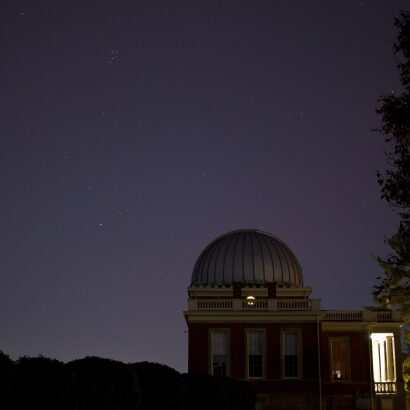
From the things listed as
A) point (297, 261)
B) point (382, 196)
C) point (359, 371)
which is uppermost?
point (297, 261)

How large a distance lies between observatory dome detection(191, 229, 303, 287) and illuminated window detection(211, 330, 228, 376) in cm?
723

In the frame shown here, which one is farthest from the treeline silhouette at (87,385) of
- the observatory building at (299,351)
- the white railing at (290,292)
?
the white railing at (290,292)

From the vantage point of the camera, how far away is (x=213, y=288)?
50.0m

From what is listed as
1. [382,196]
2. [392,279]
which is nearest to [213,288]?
[392,279]

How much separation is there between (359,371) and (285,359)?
15.1 feet

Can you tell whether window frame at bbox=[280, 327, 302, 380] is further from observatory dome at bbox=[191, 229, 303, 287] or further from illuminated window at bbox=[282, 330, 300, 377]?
observatory dome at bbox=[191, 229, 303, 287]

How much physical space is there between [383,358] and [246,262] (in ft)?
35.4

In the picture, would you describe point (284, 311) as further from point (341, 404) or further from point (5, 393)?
point (5, 393)

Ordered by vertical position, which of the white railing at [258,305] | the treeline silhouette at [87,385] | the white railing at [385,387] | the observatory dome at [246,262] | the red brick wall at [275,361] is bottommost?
the treeline silhouette at [87,385]

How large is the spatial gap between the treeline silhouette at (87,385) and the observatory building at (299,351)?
17.1 metres

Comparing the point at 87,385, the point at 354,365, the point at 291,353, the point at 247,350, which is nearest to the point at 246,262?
the point at 247,350

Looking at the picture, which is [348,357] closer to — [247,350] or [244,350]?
[247,350]

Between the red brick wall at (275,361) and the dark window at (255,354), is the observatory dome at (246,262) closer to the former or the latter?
the dark window at (255,354)

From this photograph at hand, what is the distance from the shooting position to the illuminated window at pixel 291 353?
1714 inches
